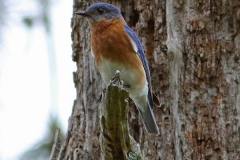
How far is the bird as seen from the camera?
16.7 feet

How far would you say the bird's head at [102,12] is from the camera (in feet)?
17.2

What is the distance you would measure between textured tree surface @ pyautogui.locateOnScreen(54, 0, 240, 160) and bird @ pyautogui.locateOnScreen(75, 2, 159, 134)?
11 centimetres

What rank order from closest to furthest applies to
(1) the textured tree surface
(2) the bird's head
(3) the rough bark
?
(3) the rough bark → (1) the textured tree surface → (2) the bird's head

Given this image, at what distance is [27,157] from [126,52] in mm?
1751

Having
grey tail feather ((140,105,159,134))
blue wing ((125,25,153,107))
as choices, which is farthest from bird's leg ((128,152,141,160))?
blue wing ((125,25,153,107))

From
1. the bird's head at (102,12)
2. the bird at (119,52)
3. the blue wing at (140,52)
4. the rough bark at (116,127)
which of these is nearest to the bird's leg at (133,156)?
the rough bark at (116,127)

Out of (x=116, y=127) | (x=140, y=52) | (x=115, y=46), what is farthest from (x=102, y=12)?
(x=116, y=127)

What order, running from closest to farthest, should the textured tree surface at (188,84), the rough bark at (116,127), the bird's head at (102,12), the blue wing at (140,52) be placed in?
1. the rough bark at (116,127)
2. the textured tree surface at (188,84)
3. the blue wing at (140,52)
4. the bird's head at (102,12)

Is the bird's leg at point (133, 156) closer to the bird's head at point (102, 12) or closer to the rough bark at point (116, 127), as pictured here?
the rough bark at point (116, 127)

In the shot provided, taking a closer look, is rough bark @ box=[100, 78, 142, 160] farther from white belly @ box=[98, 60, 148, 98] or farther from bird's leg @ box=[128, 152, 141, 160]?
white belly @ box=[98, 60, 148, 98]

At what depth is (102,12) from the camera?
529 cm

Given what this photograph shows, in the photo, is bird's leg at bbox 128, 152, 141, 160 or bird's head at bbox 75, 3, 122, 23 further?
bird's head at bbox 75, 3, 122, 23

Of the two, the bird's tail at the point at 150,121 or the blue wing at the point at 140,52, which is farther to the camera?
the blue wing at the point at 140,52

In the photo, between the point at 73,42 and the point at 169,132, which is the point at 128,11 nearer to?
the point at 73,42
